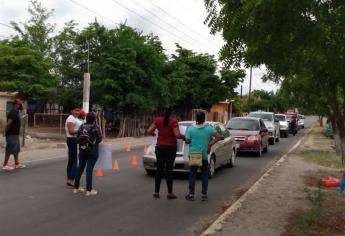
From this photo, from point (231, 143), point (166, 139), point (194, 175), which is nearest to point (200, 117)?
point (166, 139)

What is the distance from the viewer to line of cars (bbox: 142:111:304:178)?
1380 centimetres

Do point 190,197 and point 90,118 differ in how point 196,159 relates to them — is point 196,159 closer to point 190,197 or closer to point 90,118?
point 190,197

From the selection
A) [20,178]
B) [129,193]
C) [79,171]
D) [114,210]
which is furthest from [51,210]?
[20,178]

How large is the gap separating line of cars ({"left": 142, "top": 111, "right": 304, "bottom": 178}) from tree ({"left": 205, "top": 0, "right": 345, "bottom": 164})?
301 cm

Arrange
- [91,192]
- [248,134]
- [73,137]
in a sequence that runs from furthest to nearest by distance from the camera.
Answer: [248,134], [73,137], [91,192]

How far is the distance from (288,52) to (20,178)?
7482 mm

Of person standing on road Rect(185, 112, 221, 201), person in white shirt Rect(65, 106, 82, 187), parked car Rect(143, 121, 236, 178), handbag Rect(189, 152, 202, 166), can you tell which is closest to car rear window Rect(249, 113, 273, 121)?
parked car Rect(143, 121, 236, 178)

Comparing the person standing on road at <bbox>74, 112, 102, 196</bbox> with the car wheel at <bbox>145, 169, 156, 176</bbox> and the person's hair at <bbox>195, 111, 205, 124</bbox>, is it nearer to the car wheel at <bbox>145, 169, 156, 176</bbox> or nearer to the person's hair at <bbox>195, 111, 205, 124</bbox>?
the person's hair at <bbox>195, 111, 205, 124</bbox>

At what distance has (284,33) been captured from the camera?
24.6ft

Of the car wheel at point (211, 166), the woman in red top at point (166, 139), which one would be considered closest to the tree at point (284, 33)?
the woman in red top at point (166, 139)

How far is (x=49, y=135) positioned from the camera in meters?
32.4

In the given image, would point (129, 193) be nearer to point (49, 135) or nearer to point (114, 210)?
point (114, 210)

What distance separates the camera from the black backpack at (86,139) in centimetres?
1050

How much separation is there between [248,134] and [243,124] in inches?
48.0
